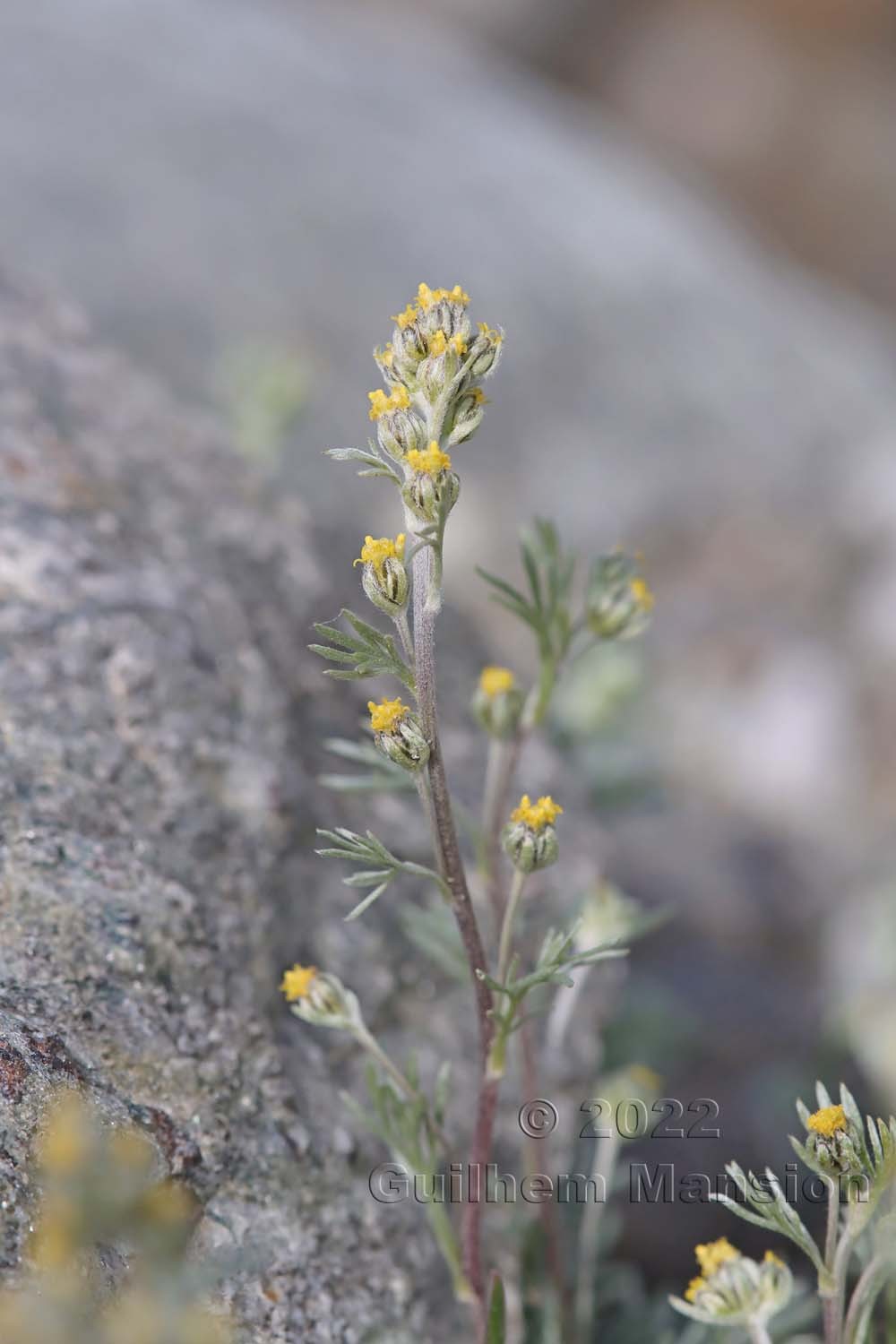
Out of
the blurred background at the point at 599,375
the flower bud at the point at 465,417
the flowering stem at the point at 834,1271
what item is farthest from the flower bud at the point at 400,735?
the blurred background at the point at 599,375

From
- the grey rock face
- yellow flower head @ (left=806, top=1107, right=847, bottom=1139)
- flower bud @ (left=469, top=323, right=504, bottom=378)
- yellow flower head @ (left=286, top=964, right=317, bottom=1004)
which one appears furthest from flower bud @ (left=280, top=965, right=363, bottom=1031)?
flower bud @ (left=469, top=323, right=504, bottom=378)

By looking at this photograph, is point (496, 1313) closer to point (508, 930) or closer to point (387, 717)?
point (508, 930)

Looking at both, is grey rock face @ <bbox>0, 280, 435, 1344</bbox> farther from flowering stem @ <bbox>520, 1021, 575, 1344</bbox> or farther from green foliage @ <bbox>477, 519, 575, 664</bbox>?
green foliage @ <bbox>477, 519, 575, 664</bbox>

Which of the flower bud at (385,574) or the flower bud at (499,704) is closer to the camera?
the flower bud at (385,574)

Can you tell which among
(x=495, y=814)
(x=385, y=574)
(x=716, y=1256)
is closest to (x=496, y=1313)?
(x=716, y=1256)

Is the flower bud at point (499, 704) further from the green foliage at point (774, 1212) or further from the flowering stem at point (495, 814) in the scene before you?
the green foliage at point (774, 1212)

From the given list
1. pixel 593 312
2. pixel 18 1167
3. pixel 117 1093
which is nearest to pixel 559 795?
pixel 117 1093
